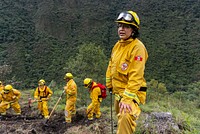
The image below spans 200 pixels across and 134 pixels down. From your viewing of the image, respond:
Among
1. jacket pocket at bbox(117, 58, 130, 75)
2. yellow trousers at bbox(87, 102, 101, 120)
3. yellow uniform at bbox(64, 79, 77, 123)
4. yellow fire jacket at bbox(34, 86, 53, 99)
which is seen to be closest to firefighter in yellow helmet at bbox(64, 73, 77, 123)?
yellow uniform at bbox(64, 79, 77, 123)

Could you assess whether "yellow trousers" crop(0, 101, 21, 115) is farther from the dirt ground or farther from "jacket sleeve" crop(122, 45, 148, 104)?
"jacket sleeve" crop(122, 45, 148, 104)

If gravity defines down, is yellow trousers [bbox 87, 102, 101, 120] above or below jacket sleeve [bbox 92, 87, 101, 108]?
below

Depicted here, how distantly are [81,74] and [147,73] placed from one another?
2042 cm

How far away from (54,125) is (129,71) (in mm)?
5375

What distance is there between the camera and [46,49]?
51438 millimetres

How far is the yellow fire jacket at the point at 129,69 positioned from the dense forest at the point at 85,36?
2009 cm

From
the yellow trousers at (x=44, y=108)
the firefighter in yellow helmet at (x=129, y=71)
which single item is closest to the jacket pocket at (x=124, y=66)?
the firefighter in yellow helmet at (x=129, y=71)

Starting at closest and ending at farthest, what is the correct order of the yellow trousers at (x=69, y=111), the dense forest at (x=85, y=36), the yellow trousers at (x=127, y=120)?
the yellow trousers at (x=127, y=120) < the yellow trousers at (x=69, y=111) < the dense forest at (x=85, y=36)

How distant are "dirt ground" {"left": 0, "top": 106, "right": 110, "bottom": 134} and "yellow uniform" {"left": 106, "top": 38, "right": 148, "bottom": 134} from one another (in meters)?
2.83

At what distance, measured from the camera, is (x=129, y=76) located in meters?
2.92

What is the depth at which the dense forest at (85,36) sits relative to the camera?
40844 mm

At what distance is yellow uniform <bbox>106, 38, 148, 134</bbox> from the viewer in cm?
281

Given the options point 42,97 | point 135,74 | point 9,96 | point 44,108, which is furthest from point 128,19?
point 9,96

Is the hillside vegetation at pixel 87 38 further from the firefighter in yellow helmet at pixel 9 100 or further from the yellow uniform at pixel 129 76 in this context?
the yellow uniform at pixel 129 76
